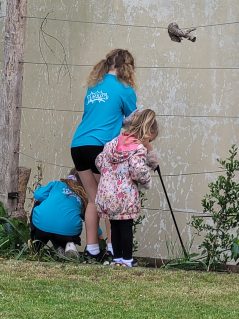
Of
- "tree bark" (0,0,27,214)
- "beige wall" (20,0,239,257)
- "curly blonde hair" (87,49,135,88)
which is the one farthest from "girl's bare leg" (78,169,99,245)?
"beige wall" (20,0,239,257)

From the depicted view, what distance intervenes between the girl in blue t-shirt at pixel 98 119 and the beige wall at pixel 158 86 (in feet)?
3.43

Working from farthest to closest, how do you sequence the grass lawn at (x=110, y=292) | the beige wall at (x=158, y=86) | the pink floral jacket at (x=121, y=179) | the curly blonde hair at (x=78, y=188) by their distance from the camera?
1. the beige wall at (x=158, y=86)
2. the curly blonde hair at (x=78, y=188)
3. the pink floral jacket at (x=121, y=179)
4. the grass lawn at (x=110, y=292)

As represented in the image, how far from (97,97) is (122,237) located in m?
1.18

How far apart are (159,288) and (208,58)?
2.84 m

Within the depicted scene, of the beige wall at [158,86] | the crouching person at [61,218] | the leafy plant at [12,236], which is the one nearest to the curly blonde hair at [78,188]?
the crouching person at [61,218]

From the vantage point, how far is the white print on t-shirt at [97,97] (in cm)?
688

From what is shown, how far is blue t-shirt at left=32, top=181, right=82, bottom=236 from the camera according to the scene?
7051 mm

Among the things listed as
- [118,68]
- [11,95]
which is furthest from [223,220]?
[11,95]

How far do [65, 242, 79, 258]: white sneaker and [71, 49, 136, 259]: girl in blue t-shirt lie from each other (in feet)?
0.37

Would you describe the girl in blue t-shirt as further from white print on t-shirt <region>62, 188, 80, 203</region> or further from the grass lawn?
the grass lawn

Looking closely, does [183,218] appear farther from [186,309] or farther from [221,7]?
[186,309]

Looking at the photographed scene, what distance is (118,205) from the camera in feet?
21.4

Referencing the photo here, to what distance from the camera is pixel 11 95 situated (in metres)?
7.51

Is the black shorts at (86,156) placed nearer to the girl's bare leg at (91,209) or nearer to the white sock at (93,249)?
the girl's bare leg at (91,209)
